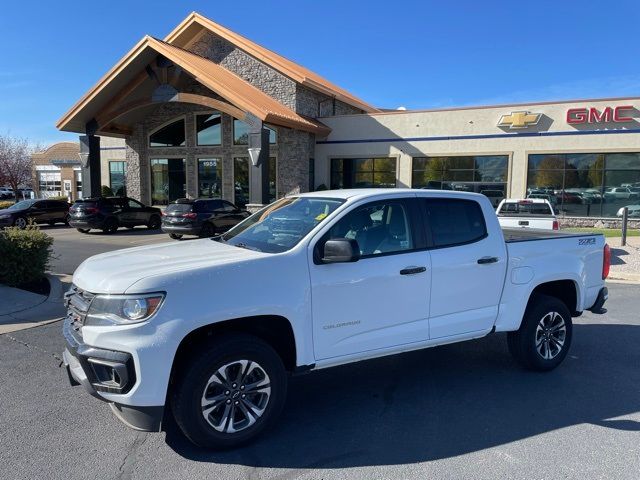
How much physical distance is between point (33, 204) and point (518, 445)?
23.3 meters

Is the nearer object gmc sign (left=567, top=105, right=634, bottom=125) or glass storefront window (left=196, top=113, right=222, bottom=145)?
gmc sign (left=567, top=105, right=634, bottom=125)

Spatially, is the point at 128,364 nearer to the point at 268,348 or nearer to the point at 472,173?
the point at 268,348

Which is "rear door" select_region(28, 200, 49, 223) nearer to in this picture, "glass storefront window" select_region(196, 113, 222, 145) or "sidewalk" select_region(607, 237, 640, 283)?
"glass storefront window" select_region(196, 113, 222, 145)

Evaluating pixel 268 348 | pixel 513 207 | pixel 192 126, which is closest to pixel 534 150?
pixel 513 207

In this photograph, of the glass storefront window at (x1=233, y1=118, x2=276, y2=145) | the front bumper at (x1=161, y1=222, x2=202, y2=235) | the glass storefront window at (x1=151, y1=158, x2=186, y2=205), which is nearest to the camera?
the front bumper at (x1=161, y1=222, x2=202, y2=235)

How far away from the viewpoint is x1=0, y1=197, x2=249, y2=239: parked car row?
18.2 meters

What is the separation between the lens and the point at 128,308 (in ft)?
10.6

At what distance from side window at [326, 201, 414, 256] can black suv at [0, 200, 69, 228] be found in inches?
768

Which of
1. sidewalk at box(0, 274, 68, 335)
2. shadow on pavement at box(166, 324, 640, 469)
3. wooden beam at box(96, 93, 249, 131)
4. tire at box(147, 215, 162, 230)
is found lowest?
shadow on pavement at box(166, 324, 640, 469)

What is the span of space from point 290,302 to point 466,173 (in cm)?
2142

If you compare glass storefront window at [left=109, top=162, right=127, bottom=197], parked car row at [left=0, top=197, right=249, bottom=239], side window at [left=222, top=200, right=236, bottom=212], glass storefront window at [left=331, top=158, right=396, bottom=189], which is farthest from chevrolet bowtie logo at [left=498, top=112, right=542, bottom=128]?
glass storefront window at [left=109, top=162, right=127, bottom=197]

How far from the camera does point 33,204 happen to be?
22188mm

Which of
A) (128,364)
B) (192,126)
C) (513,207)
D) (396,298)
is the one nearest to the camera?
(128,364)

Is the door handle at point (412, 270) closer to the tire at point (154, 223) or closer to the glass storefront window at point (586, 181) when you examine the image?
the glass storefront window at point (586, 181)
